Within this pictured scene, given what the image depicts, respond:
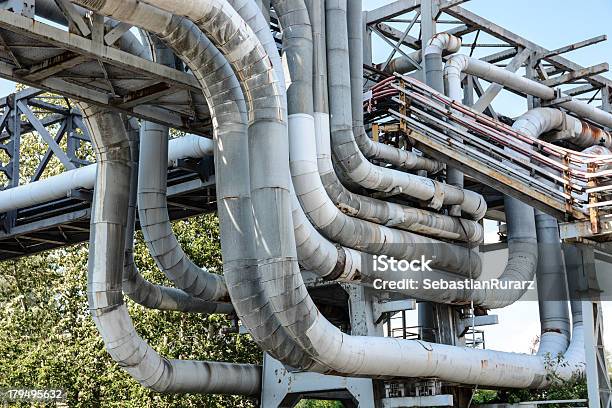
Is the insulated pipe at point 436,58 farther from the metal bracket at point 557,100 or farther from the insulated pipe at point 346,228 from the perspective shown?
the insulated pipe at point 346,228

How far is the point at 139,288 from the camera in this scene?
20.8 meters

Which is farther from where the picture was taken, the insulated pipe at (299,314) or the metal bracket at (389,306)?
the metal bracket at (389,306)

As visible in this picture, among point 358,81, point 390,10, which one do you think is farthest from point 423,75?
point 358,81

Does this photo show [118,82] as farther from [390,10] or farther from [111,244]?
[390,10]

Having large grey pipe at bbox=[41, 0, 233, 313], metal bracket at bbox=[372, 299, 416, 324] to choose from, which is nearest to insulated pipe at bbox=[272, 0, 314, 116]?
large grey pipe at bbox=[41, 0, 233, 313]

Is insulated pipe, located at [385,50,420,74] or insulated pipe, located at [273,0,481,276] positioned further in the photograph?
insulated pipe, located at [385,50,420,74]

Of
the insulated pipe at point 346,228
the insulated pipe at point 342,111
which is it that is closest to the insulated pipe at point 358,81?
the insulated pipe at point 342,111

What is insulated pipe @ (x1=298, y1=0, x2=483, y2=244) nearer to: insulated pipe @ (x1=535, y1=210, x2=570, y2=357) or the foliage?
insulated pipe @ (x1=535, y1=210, x2=570, y2=357)

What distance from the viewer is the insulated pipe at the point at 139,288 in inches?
727

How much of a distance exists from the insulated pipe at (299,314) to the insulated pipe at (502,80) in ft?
21.3

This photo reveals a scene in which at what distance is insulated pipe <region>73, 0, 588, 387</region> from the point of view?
1430 cm

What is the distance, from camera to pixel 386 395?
2091 centimetres

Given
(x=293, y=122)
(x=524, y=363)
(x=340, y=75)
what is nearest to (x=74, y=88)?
(x=293, y=122)

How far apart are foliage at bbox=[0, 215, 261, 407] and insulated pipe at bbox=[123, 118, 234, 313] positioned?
8465mm
